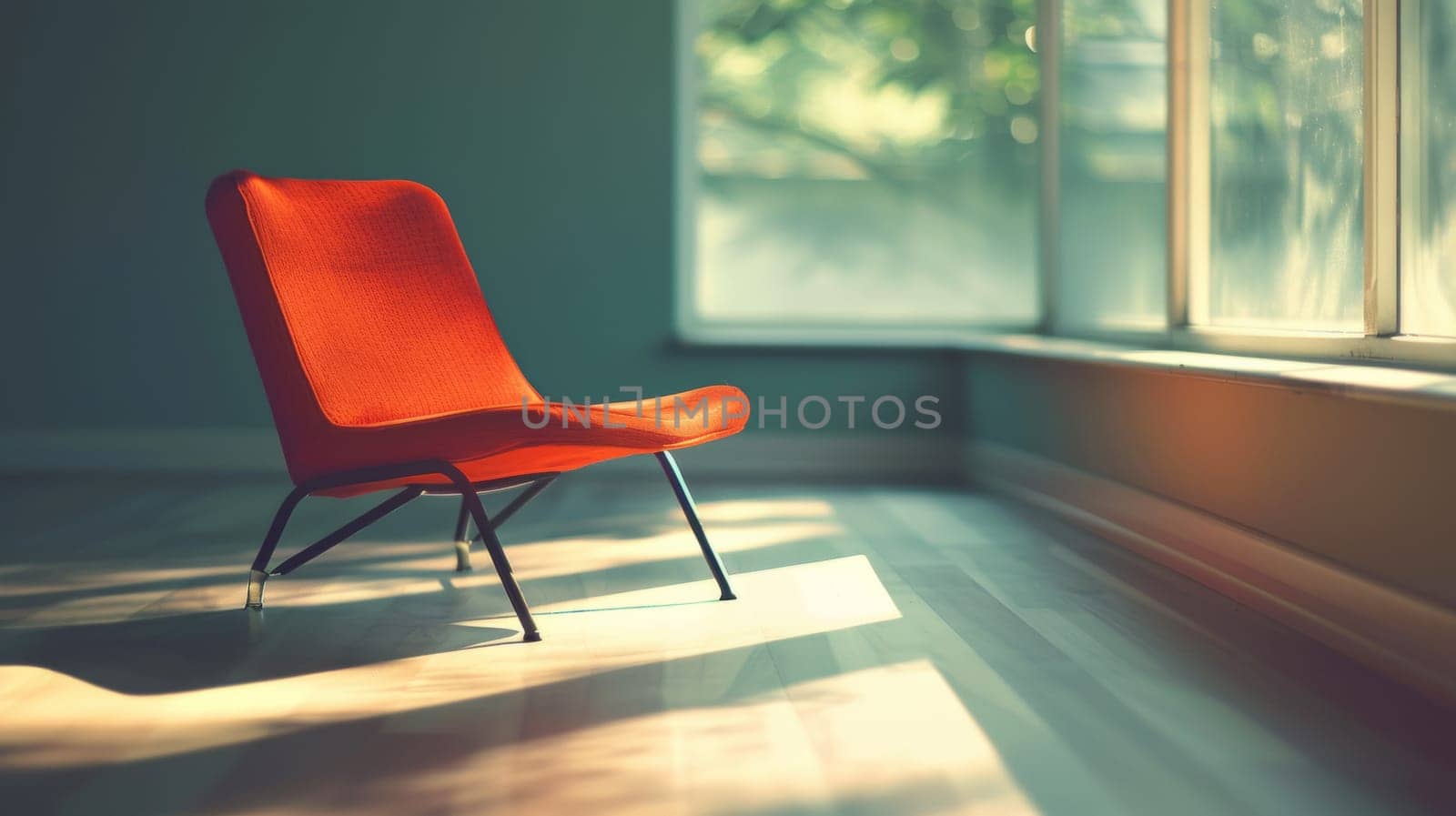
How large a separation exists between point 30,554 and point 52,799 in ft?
6.15

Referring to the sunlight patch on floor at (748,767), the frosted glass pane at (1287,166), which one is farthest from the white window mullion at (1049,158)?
the sunlight patch on floor at (748,767)

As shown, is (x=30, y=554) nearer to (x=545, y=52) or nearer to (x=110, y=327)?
(x=110, y=327)

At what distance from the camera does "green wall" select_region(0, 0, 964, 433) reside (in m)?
4.69

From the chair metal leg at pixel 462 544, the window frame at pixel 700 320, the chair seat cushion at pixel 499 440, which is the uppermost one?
the window frame at pixel 700 320

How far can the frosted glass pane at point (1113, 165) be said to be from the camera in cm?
362

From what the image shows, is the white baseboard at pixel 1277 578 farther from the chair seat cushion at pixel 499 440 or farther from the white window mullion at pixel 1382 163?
the chair seat cushion at pixel 499 440

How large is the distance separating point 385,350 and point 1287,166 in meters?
2.06

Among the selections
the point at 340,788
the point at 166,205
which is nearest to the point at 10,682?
the point at 340,788

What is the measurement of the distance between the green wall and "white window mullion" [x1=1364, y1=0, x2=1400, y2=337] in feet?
7.70

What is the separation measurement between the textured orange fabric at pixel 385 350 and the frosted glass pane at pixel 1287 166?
4.18ft

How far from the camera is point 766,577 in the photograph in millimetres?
2834

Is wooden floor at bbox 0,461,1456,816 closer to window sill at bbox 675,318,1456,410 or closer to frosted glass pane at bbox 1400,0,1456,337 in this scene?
window sill at bbox 675,318,1456,410

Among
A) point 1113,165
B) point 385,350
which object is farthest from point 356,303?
point 1113,165

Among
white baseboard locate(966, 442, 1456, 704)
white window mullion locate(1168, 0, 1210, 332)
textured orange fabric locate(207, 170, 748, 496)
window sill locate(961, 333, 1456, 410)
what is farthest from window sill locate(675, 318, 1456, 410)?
textured orange fabric locate(207, 170, 748, 496)
